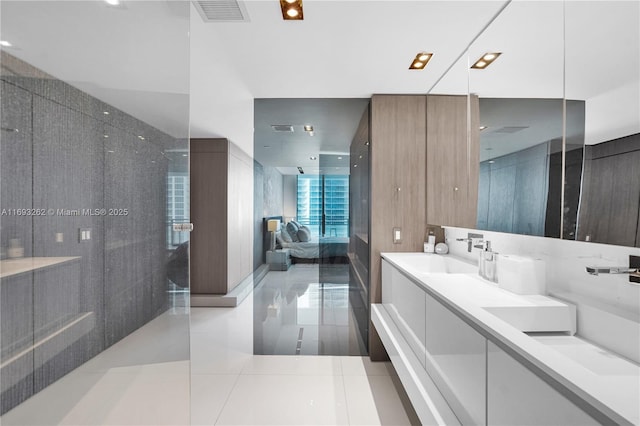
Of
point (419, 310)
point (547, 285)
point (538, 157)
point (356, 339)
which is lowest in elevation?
point (356, 339)

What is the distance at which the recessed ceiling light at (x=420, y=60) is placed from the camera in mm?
2156

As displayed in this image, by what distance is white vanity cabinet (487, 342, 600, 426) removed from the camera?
678 millimetres

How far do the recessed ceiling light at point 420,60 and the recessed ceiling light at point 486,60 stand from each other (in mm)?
309

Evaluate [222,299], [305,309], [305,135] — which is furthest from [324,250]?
[222,299]

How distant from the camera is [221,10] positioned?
5.62ft

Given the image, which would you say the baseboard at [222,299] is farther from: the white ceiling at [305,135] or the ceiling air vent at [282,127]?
the ceiling air vent at [282,127]

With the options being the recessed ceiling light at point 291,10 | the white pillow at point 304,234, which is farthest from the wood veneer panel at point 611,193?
the white pillow at point 304,234

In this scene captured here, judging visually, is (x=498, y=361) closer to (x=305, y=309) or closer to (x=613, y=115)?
(x=613, y=115)

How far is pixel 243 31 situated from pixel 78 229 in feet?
4.91

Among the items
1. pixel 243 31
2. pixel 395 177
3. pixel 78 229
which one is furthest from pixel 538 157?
pixel 78 229

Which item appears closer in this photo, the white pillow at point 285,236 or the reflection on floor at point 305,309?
the reflection on floor at point 305,309

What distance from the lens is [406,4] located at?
5.38 ft

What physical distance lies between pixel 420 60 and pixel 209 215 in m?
3.44

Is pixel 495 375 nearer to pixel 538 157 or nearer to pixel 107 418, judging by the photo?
pixel 538 157
